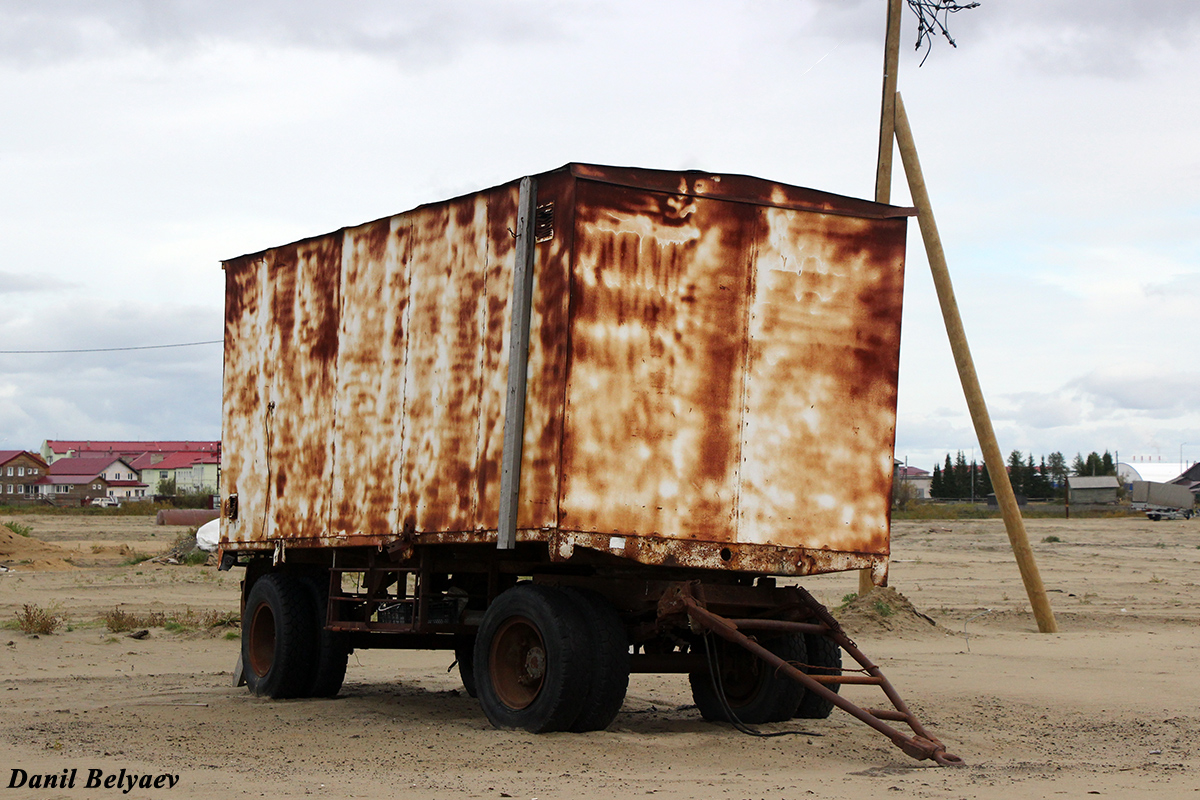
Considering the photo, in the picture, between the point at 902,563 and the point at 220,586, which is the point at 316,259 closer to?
the point at 220,586

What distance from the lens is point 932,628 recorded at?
1742 centimetres

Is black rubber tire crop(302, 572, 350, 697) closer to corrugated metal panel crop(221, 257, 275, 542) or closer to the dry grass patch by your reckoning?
corrugated metal panel crop(221, 257, 275, 542)

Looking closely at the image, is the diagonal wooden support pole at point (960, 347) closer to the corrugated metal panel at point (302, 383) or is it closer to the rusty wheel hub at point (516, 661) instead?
the corrugated metal panel at point (302, 383)

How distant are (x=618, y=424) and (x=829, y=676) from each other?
206 cm

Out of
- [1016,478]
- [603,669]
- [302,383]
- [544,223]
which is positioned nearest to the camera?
[603,669]

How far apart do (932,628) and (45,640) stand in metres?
11.0

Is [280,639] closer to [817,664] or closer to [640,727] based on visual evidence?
[640,727]

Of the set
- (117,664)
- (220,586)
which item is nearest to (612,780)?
(117,664)

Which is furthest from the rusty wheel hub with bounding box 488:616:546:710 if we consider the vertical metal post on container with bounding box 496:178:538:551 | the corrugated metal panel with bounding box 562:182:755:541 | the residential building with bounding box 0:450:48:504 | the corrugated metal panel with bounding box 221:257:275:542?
the residential building with bounding box 0:450:48:504

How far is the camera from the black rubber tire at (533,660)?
8.21 m

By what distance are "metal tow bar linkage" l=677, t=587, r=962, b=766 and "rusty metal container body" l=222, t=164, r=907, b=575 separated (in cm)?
35

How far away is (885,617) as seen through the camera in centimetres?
1722

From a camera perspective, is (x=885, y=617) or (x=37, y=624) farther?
(x=885, y=617)

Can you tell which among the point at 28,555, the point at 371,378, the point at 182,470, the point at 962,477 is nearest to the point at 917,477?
the point at 962,477
